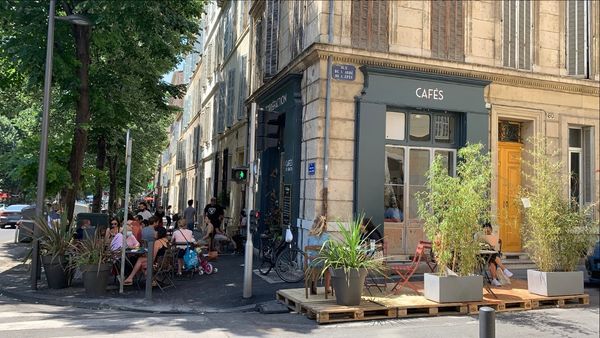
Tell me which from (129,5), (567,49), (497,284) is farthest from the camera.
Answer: (567,49)

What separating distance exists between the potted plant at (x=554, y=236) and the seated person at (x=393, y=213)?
3.60 metres

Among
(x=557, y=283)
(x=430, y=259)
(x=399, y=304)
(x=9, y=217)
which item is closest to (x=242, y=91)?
(x=430, y=259)

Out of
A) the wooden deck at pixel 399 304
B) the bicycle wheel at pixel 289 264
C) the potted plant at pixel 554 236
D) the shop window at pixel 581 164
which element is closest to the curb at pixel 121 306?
the wooden deck at pixel 399 304

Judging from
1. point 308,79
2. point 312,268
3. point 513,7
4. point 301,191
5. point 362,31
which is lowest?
point 312,268

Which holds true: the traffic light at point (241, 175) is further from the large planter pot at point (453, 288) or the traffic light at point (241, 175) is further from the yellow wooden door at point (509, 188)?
the yellow wooden door at point (509, 188)

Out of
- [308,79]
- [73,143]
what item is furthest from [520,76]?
[73,143]

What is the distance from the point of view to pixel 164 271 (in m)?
10.5

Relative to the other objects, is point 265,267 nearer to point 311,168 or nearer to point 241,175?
point 311,168

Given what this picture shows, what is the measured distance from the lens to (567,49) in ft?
45.2

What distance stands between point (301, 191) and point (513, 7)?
7.22m

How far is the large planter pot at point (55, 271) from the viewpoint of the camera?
386 inches

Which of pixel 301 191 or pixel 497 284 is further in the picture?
pixel 301 191

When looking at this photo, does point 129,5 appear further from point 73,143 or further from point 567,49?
point 567,49

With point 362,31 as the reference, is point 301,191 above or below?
below
